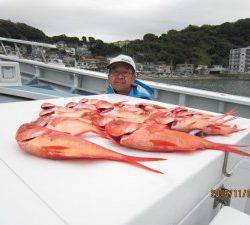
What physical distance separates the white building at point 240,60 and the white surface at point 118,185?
21.7 metres

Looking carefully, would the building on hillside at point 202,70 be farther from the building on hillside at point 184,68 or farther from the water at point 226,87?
the water at point 226,87

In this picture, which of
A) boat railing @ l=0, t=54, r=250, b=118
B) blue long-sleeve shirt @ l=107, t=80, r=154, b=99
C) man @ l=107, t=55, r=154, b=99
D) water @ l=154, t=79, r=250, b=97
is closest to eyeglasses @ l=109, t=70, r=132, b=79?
man @ l=107, t=55, r=154, b=99

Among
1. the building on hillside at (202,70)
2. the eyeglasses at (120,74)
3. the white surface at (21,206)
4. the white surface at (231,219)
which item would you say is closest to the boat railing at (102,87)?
the eyeglasses at (120,74)

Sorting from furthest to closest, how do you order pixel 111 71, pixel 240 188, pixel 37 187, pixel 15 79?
pixel 15 79 < pixel 111 71 < pixel 240 188 < pixel 37 187

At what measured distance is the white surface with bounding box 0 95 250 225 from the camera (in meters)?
0.83

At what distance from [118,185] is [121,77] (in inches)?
106

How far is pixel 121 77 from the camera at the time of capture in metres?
3.56

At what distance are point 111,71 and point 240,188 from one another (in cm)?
242

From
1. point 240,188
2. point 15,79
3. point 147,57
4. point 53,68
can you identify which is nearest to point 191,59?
point 147,57

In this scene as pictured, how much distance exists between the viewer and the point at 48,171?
1.06 metres

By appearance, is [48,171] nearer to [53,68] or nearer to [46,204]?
[46,204]

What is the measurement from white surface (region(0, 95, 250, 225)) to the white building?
21662 millimetres

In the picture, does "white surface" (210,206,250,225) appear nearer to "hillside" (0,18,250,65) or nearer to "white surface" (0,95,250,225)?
"white surface" (0,95,250,225)

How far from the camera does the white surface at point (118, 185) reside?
834 millimetres
